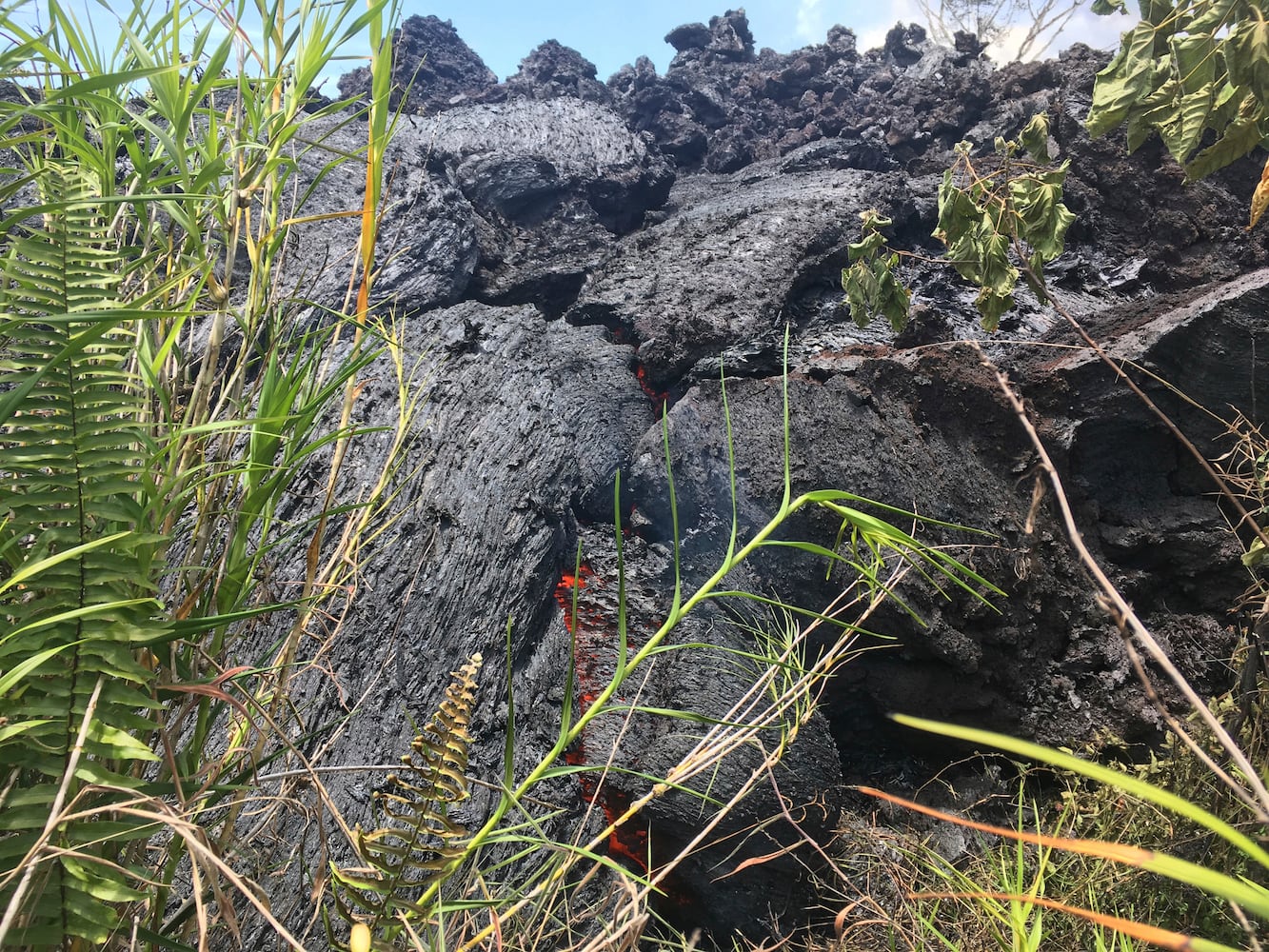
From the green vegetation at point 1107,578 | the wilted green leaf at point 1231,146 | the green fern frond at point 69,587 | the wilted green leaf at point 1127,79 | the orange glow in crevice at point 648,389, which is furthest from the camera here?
the orange glow in crevice at point 648,389

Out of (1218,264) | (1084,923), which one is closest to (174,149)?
(1084,923)

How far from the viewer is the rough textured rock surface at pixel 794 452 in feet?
6.62

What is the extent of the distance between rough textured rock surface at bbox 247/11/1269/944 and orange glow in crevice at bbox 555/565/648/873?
51 mm

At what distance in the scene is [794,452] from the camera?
227 centimetres

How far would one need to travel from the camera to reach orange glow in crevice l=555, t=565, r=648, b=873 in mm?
2008

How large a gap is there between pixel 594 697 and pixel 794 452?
0.99 meters

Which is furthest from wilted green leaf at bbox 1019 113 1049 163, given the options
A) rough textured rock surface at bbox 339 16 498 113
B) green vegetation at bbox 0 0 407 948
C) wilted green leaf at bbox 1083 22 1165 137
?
rough textured rock surface at bbox 339 16 498 113

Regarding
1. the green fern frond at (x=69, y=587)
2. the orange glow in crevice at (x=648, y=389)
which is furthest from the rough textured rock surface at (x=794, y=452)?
the green fern frond at (x=69, y=587)

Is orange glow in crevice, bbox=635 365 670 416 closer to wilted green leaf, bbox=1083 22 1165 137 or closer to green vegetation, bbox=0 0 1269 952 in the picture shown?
wilted green leaf, bbox=1083 22 1165 137

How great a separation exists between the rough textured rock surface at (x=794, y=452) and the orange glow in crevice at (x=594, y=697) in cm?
5

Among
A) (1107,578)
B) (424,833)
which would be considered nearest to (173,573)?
(424,833)

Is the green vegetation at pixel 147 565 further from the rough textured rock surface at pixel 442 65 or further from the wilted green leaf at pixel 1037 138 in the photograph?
the rough textured rock surface at pixel 442 65

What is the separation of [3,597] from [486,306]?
2.40 metres

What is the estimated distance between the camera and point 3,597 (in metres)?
0.71
